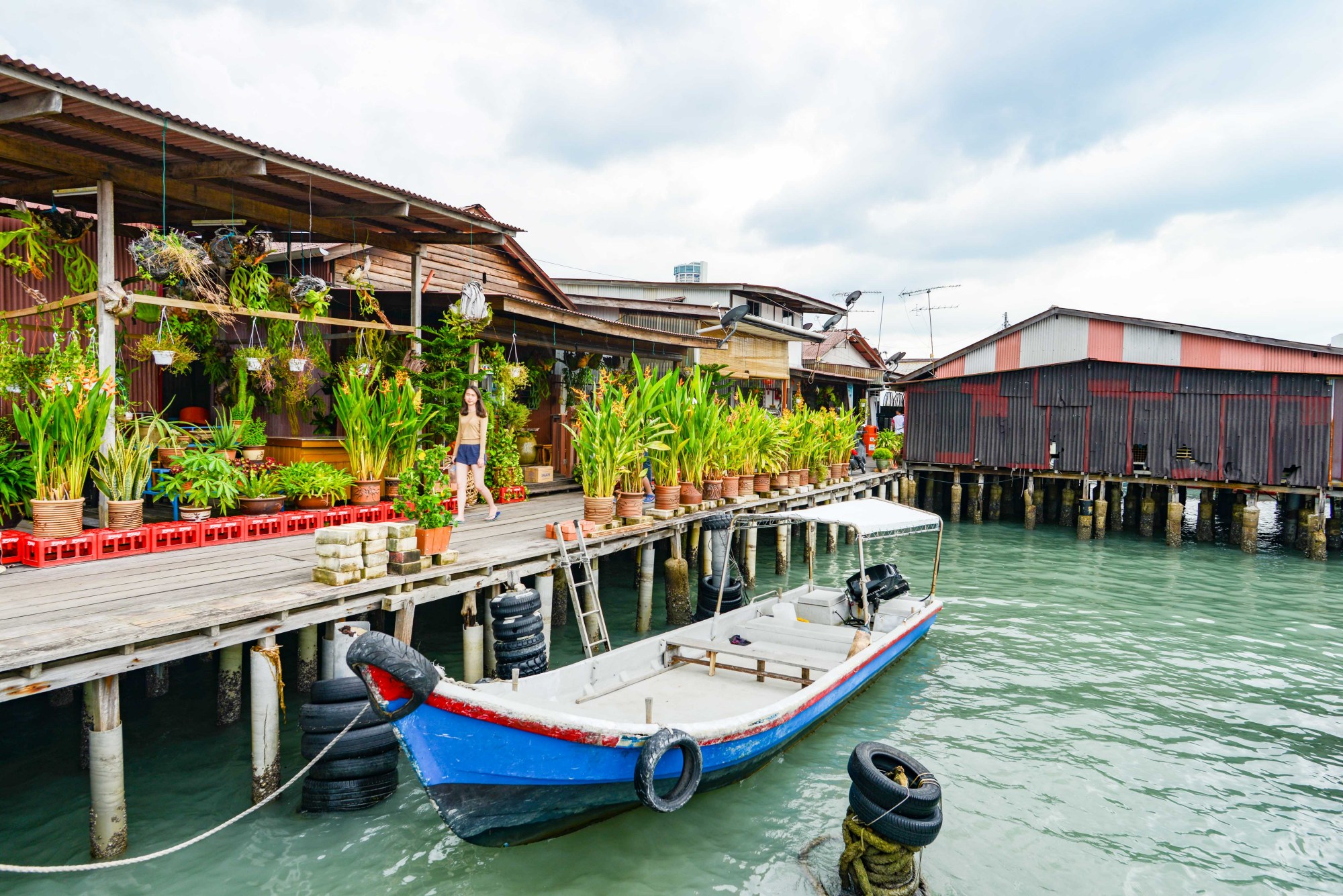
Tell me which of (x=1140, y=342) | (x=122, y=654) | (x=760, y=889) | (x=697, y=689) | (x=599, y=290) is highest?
(x=599, y=290)

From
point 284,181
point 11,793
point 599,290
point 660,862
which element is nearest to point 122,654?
point 11,793

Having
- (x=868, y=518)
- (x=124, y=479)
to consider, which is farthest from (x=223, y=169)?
(x=868, y=518)

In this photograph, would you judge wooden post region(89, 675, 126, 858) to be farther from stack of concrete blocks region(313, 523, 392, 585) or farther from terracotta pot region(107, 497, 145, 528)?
terracotta pot region(107, 497, 145, 528)

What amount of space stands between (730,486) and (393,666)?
919cm

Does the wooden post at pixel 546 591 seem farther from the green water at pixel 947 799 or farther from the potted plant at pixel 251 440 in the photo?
the potted plant at pixel 251 440

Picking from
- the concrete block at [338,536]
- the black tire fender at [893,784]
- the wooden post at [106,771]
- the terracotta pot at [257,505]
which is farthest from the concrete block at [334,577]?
the black tire fender at [893,784]

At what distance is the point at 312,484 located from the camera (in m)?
9.35

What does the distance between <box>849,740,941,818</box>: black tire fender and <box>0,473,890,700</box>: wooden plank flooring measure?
4.08m

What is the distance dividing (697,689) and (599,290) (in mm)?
22380

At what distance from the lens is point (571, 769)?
5.26 m

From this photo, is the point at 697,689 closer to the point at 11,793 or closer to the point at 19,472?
the point at 11,793

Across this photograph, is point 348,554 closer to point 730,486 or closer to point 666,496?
point 666,496

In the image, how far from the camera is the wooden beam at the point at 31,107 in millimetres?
6398

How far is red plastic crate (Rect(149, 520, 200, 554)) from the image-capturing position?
7762 mm
